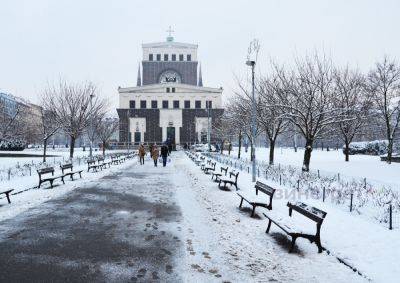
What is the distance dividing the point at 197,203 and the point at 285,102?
1182 centimetres

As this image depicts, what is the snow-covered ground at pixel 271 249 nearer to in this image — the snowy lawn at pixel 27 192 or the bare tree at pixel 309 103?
the snowy lawn at pixel 27 192

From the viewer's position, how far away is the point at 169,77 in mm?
87125

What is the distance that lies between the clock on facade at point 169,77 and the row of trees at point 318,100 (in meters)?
55.0

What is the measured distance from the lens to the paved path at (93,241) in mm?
5598

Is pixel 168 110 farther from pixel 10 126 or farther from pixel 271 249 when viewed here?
pixel 271 249

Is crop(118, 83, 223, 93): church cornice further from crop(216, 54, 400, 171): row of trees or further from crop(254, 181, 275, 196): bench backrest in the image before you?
crop(254, 181, 275, 196): bench backrest

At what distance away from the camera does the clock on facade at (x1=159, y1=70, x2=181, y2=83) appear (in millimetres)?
86787

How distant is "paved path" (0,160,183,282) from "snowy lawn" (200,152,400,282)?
2.89m

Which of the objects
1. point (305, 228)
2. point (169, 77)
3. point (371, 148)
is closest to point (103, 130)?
point (169, 77)

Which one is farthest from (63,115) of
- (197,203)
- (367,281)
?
(367,281)

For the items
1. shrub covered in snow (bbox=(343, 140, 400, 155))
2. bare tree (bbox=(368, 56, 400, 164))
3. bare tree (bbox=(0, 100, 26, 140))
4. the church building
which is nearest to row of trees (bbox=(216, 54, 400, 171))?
bare tree (bbox=(368, 56, 400, 164))

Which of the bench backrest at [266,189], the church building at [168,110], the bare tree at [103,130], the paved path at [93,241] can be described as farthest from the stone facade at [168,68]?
the bench backrest at [266,189]

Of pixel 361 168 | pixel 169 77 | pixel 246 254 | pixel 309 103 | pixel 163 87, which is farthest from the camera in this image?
pixel 169 77

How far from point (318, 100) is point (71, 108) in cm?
2316
